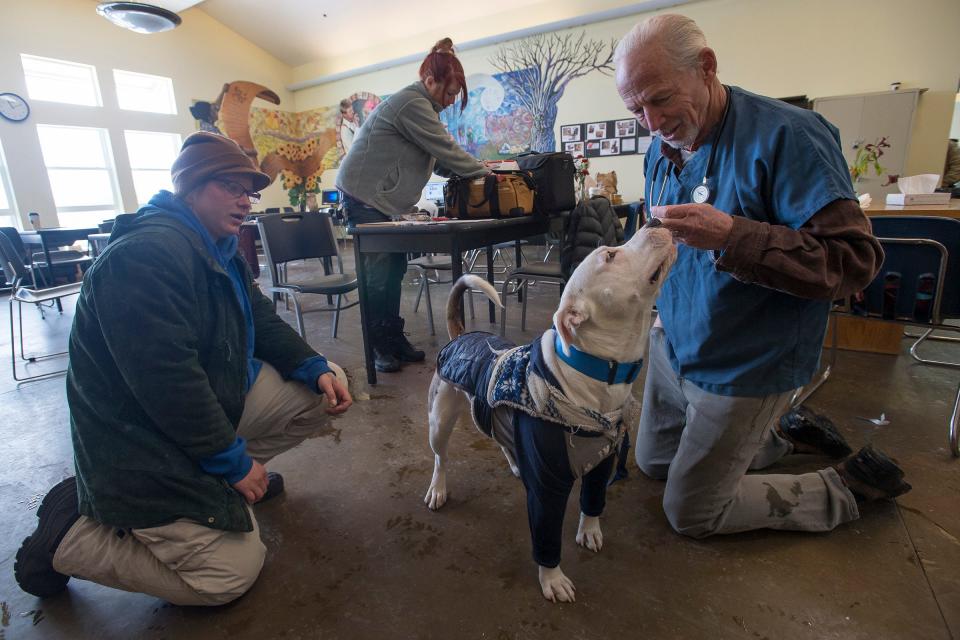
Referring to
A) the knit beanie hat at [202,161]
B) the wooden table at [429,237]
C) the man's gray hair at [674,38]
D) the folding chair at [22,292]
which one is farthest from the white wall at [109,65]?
the man's gray hair at [674,38]

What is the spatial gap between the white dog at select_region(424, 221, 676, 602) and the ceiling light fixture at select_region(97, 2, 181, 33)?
7143 millimetres

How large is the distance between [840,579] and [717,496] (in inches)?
14.6

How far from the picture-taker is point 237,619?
4.14 ft

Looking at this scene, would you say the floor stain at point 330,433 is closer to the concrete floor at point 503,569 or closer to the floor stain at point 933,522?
the concrete floor at point 503,569

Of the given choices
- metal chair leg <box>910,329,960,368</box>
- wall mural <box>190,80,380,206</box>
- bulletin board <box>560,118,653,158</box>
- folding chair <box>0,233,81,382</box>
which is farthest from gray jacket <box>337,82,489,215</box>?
wall mural <box>190,80,380,206</box>

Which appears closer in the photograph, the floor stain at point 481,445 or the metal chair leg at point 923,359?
the floor stain at point 481,445

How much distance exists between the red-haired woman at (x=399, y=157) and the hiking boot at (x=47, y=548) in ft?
5.41

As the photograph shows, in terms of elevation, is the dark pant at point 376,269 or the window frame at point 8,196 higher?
the window frame at point 8,196

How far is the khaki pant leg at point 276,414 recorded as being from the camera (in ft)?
5.15

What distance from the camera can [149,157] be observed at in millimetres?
10375

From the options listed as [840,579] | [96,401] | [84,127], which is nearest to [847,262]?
[840,579]

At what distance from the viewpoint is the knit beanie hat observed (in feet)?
4.25

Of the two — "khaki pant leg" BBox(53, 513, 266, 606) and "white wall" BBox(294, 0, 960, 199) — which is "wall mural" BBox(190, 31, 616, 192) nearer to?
"white wall" BBox(294, 0, 960, 199)

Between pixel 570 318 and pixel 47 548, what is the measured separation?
5.14 feet
